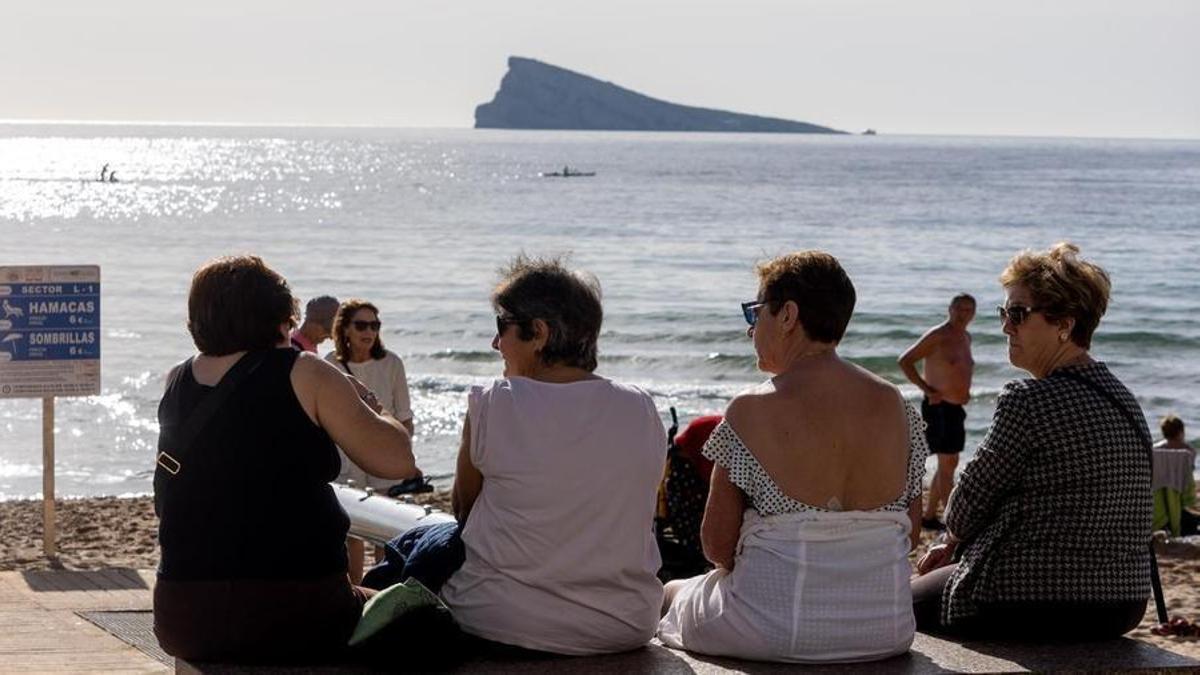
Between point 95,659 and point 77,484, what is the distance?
399 inches

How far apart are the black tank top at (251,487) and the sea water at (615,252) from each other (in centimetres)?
505

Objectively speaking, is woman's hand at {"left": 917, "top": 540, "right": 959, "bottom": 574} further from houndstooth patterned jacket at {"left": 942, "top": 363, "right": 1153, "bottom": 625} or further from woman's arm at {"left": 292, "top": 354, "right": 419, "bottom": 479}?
woman's arm at {"left": 292, "top": 354, "right": 419, "bottom": 479}

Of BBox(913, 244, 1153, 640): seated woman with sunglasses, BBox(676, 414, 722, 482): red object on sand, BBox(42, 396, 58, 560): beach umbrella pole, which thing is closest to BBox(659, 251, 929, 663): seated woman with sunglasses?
BBox(913, 244, 1153, 640): seated woman with sunglasses

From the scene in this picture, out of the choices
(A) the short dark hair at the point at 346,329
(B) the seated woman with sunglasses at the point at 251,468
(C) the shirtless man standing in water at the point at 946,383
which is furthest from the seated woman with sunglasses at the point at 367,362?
(C) the shirtless man standing in water at the point at 946,383

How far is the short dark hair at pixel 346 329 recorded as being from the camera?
26.6 feet

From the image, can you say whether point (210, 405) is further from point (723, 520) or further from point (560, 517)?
point (723, 520)

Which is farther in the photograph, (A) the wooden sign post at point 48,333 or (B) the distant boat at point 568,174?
(B) the distant boat at point 568,174

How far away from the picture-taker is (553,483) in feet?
13.6

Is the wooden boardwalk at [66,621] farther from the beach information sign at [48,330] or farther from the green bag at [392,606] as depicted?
the green bag at [392,606]

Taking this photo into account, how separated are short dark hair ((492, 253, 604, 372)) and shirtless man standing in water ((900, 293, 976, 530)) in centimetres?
781

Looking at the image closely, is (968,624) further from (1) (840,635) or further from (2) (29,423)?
(2) (29,423)

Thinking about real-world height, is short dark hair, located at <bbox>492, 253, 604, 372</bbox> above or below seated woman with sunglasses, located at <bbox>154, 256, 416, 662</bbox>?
above

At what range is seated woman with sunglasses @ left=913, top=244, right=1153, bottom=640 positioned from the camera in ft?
14.4

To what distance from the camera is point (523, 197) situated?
88875 mm
